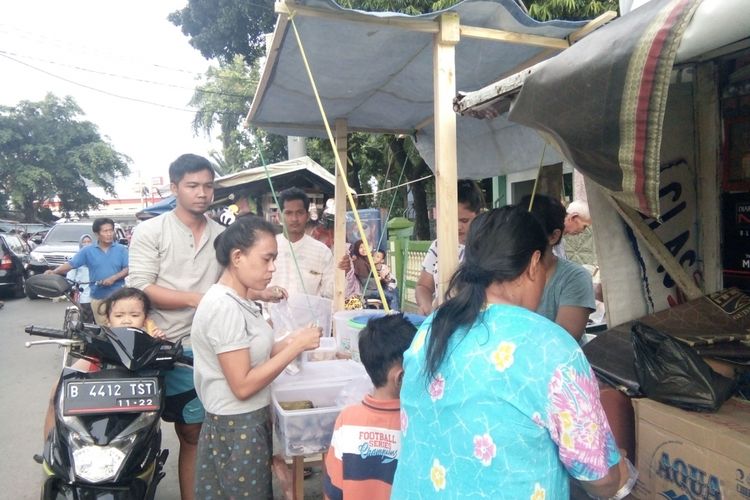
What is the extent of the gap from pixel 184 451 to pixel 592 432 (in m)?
2.36

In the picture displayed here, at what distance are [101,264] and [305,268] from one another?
3.97 m

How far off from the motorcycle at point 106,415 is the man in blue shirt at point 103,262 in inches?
170

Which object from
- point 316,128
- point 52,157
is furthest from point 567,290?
point 52,157

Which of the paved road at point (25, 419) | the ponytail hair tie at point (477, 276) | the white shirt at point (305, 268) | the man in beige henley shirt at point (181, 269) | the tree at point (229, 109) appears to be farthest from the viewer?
the tree at point (229, 109)

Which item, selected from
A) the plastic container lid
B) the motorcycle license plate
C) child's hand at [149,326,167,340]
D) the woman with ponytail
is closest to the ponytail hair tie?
the woman with ponytail

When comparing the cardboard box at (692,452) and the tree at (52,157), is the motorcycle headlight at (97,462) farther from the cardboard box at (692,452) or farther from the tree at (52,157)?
the tree at (52,157)

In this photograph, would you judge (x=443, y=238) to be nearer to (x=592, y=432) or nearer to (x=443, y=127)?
(x=443, y=127)

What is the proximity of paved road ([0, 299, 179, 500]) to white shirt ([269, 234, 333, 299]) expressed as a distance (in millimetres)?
1553

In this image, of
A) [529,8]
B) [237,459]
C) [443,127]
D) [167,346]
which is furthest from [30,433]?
[529,8]

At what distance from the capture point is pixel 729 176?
2.14 metres

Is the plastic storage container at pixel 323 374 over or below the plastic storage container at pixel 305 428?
over

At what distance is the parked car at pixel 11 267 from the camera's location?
40.1 feet

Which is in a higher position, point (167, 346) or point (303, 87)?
point (303, 87)

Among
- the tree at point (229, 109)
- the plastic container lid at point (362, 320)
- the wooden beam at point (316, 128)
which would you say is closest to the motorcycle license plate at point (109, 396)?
the plastic container lid at point (362, 320)
